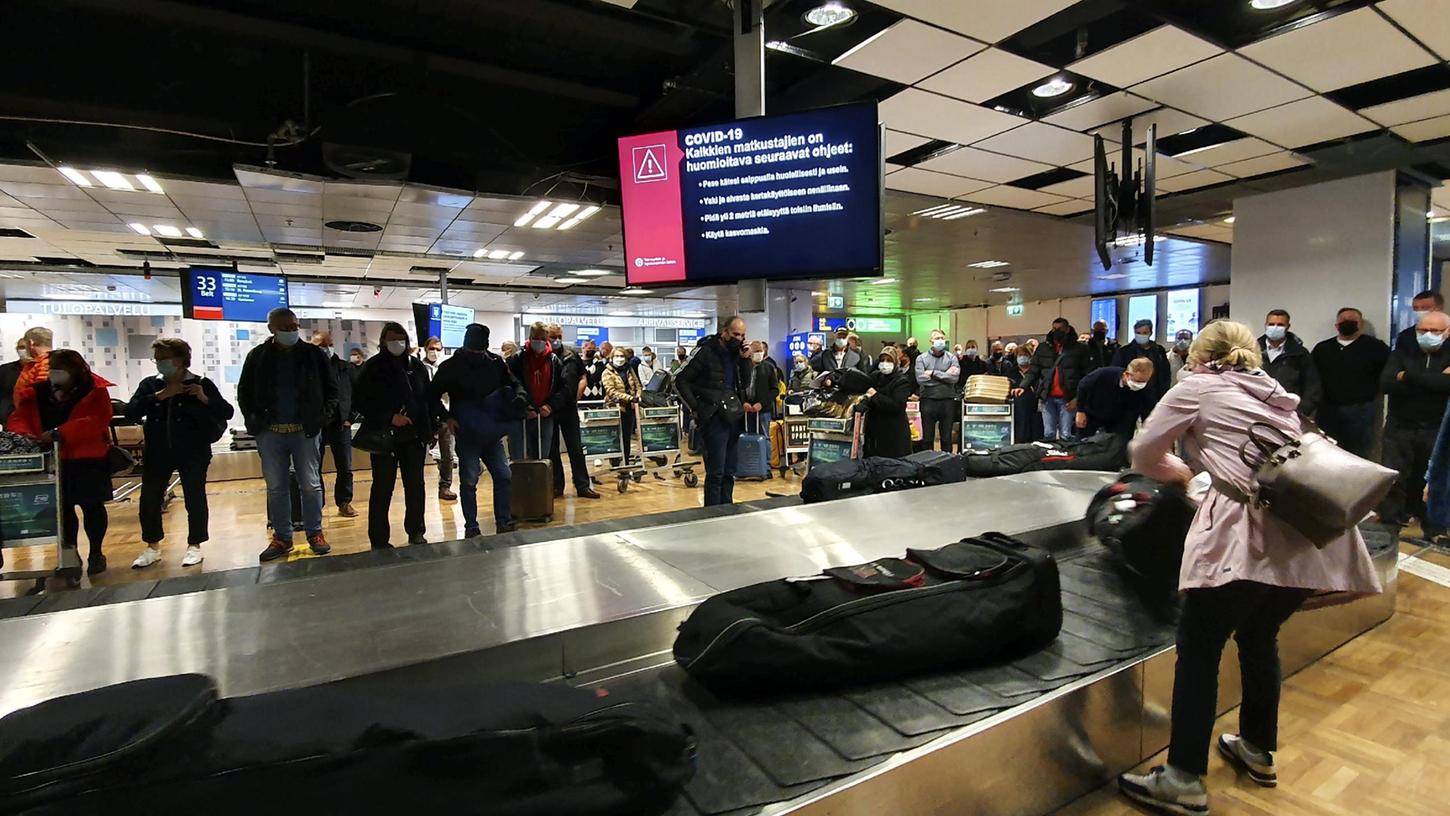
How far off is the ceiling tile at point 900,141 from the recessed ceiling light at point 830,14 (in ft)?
6.52

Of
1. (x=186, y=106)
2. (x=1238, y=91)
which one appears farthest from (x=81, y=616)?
(x=1238, y=91)

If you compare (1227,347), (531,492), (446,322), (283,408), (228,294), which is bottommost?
(531,492)

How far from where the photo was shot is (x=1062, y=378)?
7.71m

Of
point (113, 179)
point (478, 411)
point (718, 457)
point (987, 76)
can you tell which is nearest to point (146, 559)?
point (478, 411)

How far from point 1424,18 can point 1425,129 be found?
281 cm

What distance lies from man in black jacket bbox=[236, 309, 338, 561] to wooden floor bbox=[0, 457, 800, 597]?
1.27 feet

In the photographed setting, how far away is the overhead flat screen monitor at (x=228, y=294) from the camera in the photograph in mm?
9609

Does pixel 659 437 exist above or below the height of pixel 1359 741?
above

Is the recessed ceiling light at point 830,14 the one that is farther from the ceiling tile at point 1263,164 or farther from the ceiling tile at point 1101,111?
the ceiling tile at point 1263,164

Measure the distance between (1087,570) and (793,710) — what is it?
1.82m

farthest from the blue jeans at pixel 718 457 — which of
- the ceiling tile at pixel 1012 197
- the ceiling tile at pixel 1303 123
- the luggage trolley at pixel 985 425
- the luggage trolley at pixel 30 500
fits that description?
the ceiling tile at pixel 1303 123

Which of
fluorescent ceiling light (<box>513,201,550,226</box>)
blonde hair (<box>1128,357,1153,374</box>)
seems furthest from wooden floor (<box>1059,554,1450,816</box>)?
fluorescent ceiling light (<box>513,201,550,226</box>)

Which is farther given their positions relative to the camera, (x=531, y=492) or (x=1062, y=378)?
(x=1062, y=378)

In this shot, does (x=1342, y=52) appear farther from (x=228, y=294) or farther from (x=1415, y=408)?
(x=228, y=294)
